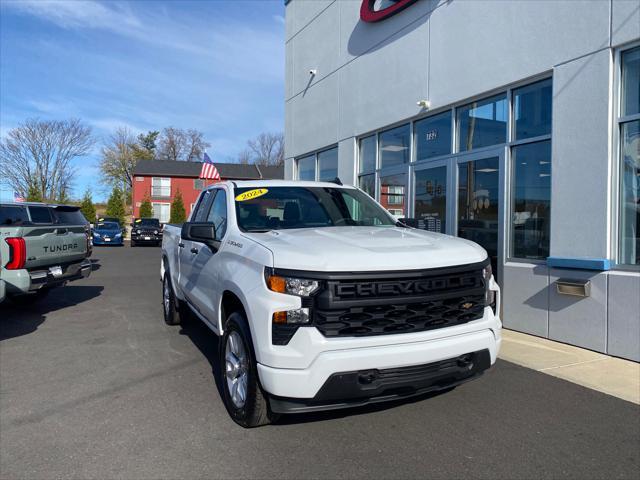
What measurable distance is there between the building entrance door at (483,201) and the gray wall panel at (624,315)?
178cm

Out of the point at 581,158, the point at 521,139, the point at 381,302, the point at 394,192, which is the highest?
the point at 521,139

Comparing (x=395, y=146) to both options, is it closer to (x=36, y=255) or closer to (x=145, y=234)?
(x=36, y=255)

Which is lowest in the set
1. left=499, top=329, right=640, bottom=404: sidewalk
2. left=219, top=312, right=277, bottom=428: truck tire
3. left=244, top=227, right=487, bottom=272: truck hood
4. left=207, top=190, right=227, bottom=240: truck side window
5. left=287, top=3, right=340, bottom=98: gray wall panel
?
left=499, top=329, right=640, bottom=404: sidewalk

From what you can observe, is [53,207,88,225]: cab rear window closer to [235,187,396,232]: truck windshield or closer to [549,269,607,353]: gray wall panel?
[235,187,396,232]: truck windshield

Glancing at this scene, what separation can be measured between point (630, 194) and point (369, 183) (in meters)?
5.70

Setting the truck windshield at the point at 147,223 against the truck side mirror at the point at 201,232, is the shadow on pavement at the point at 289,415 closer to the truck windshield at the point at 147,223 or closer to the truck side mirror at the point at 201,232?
the truck side mirror at the point at 201,232

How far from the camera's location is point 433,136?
887 cm

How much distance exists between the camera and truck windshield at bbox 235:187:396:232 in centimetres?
455

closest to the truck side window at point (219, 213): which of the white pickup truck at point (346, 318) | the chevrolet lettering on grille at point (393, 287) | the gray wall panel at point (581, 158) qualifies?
the white pickup truck at point (346, 318)

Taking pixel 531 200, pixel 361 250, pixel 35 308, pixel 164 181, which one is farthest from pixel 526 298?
pixel 164 181

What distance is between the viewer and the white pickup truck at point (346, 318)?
3141 mm

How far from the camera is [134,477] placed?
3074mm

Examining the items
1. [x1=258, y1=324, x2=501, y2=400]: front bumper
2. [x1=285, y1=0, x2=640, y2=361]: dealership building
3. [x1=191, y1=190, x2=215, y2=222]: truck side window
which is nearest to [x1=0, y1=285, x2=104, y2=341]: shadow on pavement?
[x1=191, y1=190, x2=215, y2=222]: truck side window

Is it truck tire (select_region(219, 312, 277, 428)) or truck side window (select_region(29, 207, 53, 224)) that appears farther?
truck side window (select_region(29, 207, 53, 224))
